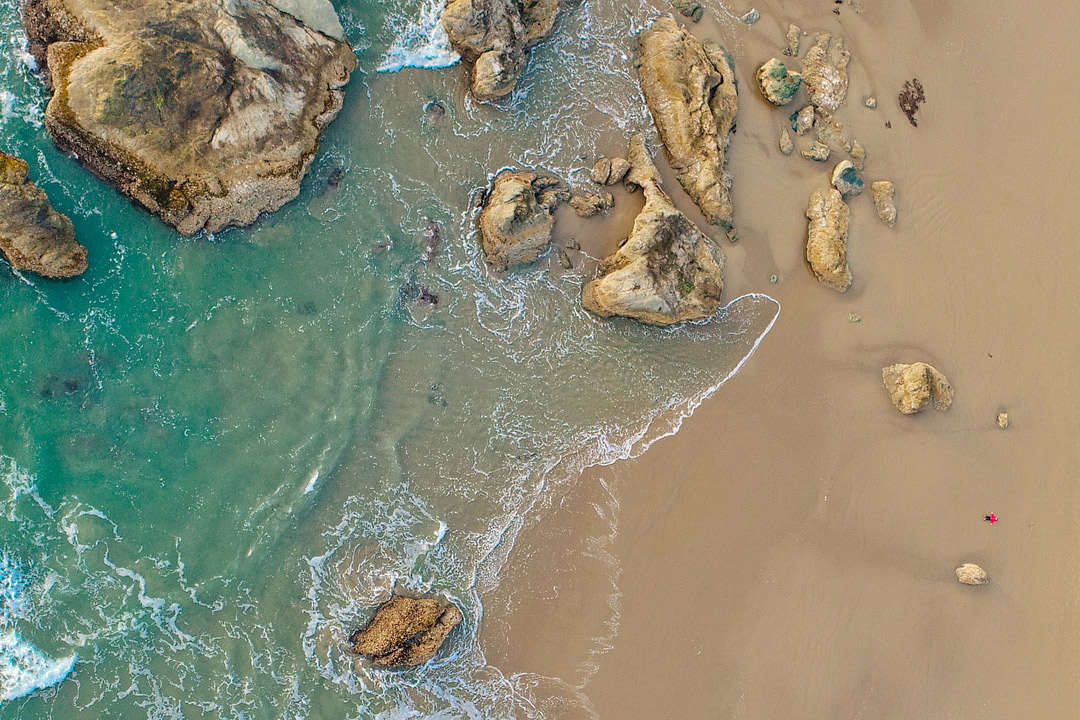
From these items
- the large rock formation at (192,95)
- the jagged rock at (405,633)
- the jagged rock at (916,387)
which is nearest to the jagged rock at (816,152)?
the jagged rock at (916,387)

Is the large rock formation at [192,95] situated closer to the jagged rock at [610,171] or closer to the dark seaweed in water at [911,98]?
the jagged rock at [610,171]

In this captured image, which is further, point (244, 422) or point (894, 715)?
point (894, 715)

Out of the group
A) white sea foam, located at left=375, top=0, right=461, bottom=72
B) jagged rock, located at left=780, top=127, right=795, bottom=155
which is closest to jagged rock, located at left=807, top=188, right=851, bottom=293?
jagged rock, located at left=780, top=127, right=795, bottom=155

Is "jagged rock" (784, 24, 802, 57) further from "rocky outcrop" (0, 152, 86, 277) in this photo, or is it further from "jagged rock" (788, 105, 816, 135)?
"rocky outcrop" (0, 152, 86, 277)

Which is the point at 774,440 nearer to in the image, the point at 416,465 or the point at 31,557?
the point at 416,465

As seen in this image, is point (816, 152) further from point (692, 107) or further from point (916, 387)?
point (916, 387)

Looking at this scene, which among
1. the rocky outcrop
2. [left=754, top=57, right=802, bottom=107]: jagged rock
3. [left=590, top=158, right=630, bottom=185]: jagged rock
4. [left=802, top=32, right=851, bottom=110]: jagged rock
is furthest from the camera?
[left=802, top=32, right=851, bottom=110]: jagged rock

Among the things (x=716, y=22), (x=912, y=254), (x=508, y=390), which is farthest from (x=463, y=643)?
(x=716, y=22)
